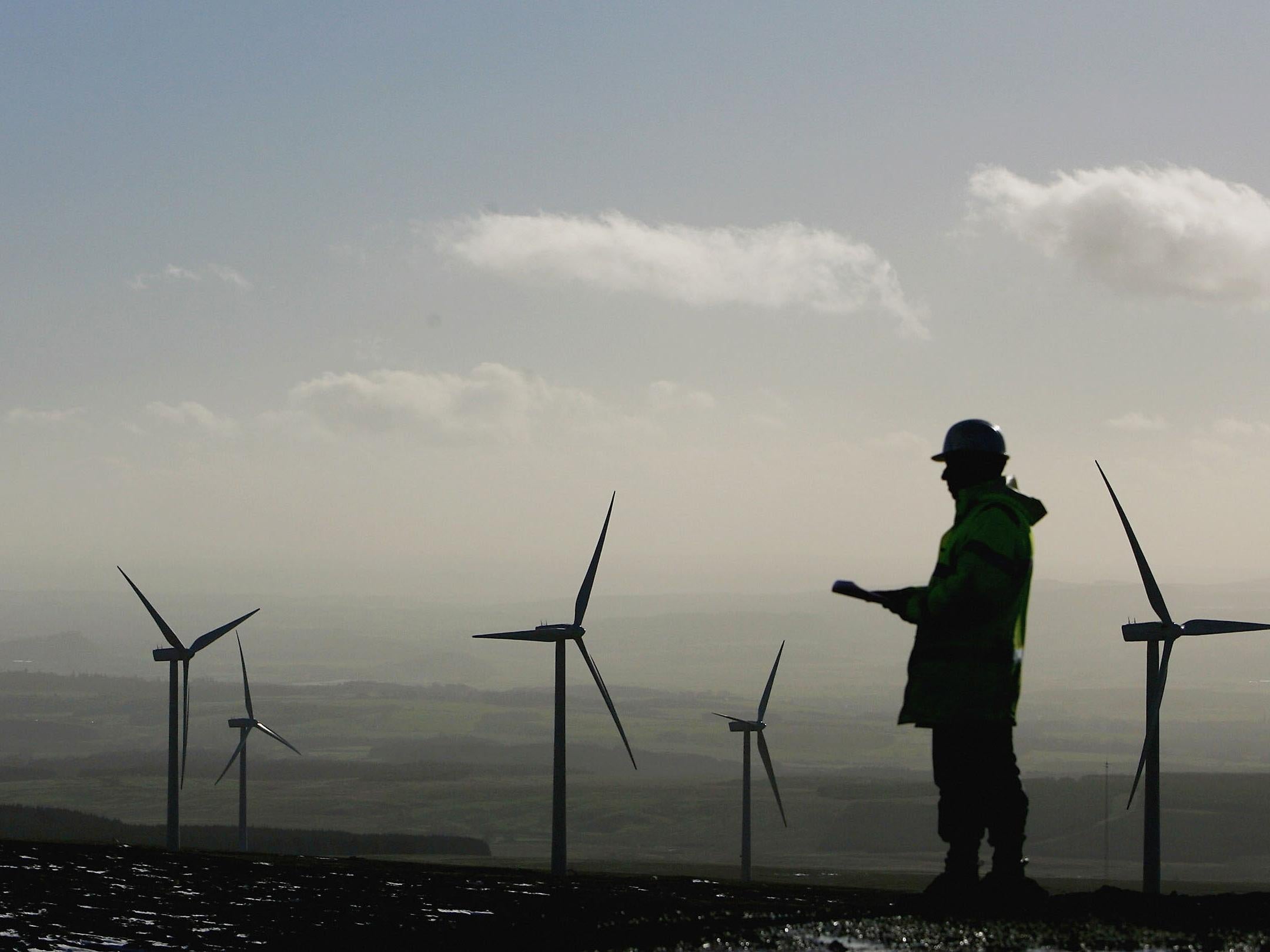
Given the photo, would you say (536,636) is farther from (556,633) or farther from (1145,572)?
(1145,572)

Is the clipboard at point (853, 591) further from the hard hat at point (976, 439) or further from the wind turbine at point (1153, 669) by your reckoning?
the wind turbine at point (1153, 669)

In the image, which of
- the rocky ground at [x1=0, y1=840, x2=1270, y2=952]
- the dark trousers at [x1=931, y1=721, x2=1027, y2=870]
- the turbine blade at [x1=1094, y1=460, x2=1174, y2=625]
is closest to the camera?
the rocky ground at [x1=0, y1=840, x2=1270, y2=952]

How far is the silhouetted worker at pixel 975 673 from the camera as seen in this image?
12008mm

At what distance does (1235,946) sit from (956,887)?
9.67ft

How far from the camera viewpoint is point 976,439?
507 inches

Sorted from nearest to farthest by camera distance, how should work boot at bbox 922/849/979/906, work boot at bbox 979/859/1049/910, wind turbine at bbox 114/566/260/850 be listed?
work boot at bbox 979/859/1049/910 → work boot at bbox 922/849/979/906 → wind turbine at bbox 114/566/260/850

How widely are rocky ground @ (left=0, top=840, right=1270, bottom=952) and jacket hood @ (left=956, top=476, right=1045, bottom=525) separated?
3.19m

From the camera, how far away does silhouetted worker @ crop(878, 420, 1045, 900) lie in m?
12.0

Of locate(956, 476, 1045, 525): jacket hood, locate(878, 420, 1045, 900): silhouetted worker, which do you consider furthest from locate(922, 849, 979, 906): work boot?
locate(956, 476, 1045, 525): jacket hood

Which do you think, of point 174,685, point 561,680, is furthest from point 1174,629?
point 174,685

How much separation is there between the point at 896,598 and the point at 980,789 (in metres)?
1.71

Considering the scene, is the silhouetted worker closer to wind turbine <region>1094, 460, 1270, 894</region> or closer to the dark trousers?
the dark trousers

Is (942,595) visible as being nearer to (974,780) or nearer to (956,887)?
(974,780)

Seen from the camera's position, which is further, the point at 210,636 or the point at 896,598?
the point at 210,636
